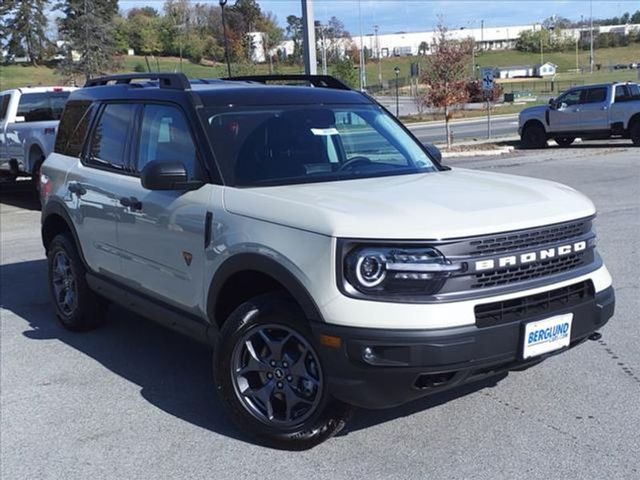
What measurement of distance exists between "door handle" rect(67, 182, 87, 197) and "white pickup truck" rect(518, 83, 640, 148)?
20.0m

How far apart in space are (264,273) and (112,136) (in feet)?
7.36

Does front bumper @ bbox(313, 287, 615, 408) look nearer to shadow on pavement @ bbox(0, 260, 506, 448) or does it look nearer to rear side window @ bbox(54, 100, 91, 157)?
shadow on pavement @ bbox(0, 260, 506, 448)

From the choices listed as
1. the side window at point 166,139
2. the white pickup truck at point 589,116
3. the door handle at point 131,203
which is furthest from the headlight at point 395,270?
the white pickup truck at point 589,116

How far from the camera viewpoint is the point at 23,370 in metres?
5.29

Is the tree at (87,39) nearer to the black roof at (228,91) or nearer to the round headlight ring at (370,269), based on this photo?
the black roof at (228,91)

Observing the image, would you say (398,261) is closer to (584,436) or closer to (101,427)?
(584,436)

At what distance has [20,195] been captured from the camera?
1617cm

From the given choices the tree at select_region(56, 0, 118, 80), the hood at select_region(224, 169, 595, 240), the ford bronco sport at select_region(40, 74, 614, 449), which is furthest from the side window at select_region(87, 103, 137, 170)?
the tree at select_region(56, 0, 118, 80)

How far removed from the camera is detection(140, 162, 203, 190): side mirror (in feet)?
13.8

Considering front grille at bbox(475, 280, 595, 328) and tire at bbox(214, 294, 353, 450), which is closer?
front grille at bbox(475, 280, 595, 328)

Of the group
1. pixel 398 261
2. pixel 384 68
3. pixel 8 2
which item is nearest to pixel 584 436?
pixel 398 261

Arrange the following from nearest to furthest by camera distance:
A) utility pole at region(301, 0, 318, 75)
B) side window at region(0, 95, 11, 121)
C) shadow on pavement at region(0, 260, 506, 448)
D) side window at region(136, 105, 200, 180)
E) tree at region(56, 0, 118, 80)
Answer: shadow on pavement at region(0, 260, 506, 448) < side window at region(136, 105, 200, 180) < side window at region(0, 95, 11, 121) < utility pole at region(301, 0, 318, 75) < tree at region(56, 0, 118, 80)

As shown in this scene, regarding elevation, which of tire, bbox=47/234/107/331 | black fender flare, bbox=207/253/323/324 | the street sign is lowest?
tire, bbox=47/234/107/331

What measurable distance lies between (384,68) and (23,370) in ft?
431
